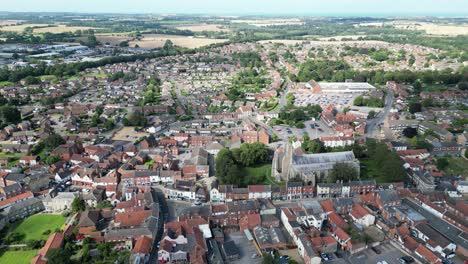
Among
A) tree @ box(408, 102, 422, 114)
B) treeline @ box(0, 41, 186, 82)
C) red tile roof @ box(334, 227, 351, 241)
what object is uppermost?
Result: treeline @ box(0, 41, 186, 82)

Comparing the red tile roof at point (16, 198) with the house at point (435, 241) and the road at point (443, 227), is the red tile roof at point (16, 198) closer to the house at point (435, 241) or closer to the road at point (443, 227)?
the house at point (435, 241)

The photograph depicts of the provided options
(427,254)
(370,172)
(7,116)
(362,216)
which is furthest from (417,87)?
(7,116)

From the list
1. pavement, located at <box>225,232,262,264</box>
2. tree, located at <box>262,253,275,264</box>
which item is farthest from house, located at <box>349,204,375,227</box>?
tree, located at <box>262,253,275,264</box>

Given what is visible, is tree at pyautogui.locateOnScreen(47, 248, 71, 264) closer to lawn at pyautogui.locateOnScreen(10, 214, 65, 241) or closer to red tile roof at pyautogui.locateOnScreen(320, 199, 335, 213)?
lawn at pyautogui.locateOnScreen(10, 214, 65, 241)

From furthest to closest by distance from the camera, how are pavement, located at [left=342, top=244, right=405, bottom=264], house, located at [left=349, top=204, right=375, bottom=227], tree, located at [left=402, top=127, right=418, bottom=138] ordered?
tree, located at [left=402, top=127, right=418, bottom=138] → house, located at [left=349, top=204, right=375, bottom=227] → pavement, located at [left=342, top=244, right=405, bottom=264]

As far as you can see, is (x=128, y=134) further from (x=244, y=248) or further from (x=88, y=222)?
(x=244, y=248)

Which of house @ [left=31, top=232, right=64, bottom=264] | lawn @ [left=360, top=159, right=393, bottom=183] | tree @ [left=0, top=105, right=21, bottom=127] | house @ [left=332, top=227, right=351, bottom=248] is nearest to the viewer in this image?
house @ [left=31, top=232, right=64, bottom=264]

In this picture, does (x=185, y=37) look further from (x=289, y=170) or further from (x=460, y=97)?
(x=289, y=170)
